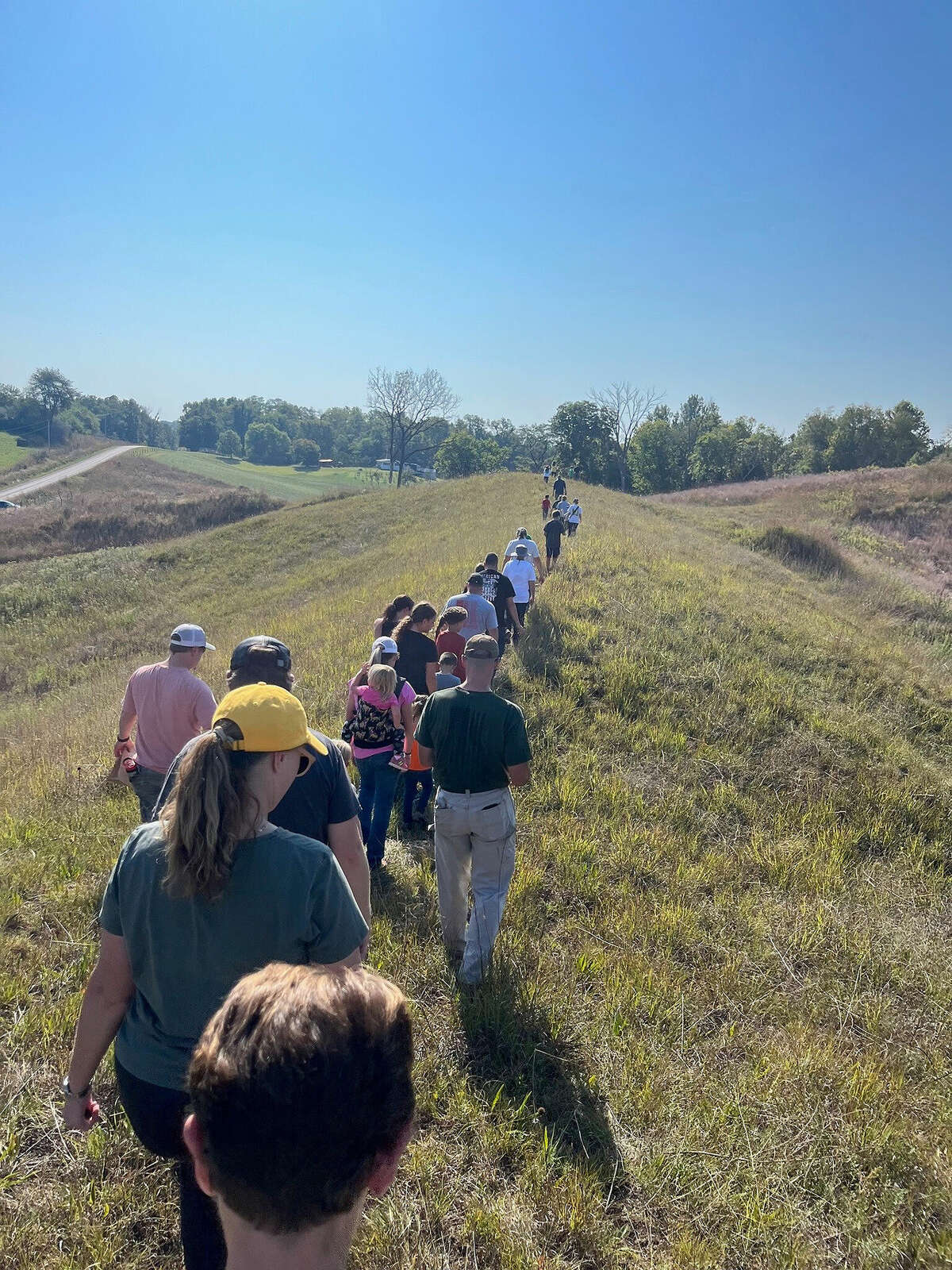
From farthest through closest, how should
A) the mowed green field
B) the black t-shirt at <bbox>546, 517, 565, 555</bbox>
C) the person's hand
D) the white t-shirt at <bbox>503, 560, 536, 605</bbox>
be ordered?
the mowed green field
the black t-shirt at <bbox>546, 517, 565, 555</bbox>
the white t-shirt at <bbox>503, 560, 536, 605</bbox>
the person's hand

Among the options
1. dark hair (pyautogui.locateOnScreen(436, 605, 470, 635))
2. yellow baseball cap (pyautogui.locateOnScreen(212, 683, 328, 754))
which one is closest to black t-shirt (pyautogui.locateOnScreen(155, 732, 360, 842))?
yellow baseball cap (pyautogui.locateOnScreen(212, 683, 328, 754))

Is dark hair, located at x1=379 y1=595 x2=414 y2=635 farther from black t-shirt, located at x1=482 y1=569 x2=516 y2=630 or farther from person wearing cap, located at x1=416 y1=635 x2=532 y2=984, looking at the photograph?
person wearing cap, located at x1=416 y1=635 x2=532 y2=984

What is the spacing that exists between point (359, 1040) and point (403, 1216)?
86.5 inches

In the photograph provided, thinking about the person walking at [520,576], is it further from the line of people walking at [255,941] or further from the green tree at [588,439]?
the green tree at [588,439]

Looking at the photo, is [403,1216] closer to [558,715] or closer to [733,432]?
[558,715]

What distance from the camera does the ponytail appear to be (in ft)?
5.86

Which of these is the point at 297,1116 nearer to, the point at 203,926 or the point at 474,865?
the point at 203,926

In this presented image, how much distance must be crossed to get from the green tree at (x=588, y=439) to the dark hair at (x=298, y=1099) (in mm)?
A: 80641

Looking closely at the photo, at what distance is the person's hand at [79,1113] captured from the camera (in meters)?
2.20

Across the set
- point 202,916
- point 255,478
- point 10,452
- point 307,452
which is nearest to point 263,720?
point 202,916

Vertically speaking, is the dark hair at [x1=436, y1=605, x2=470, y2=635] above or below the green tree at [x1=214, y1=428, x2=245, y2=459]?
below

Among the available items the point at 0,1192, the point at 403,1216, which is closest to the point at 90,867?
the point at 0,1192

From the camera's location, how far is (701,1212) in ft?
9.50

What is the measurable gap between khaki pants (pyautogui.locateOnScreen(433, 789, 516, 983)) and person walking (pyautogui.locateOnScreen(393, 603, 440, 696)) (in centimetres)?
191
